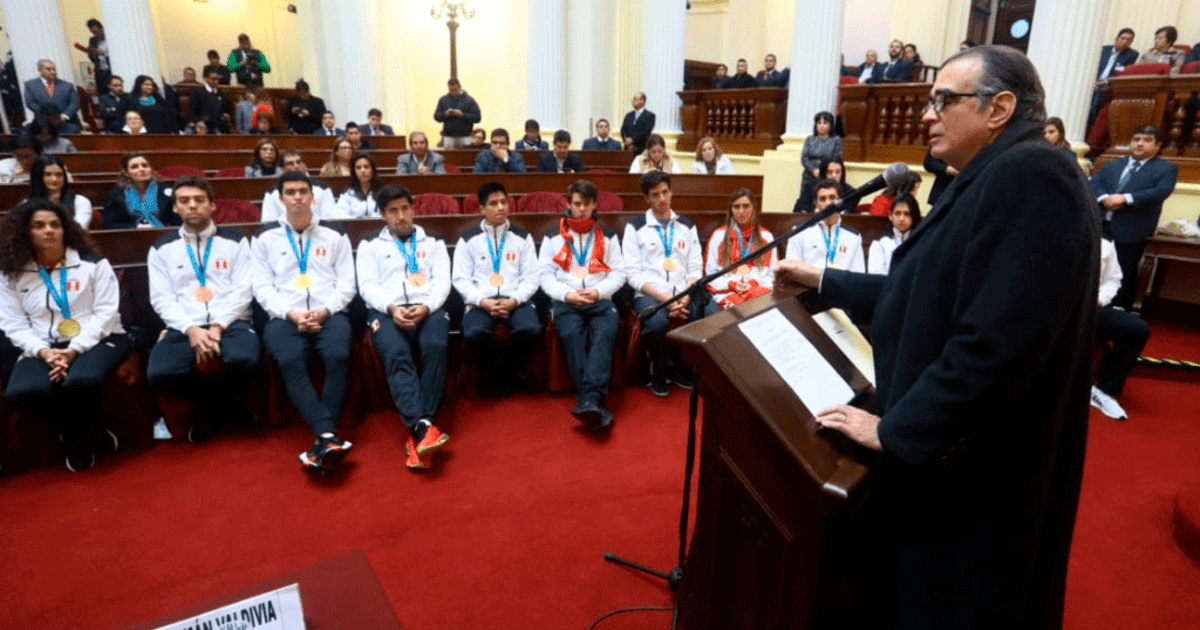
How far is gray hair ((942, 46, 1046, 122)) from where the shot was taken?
3.32 feet

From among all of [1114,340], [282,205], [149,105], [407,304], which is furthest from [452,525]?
[149,105]

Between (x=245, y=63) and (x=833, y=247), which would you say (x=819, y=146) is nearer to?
(x=833, y=247)

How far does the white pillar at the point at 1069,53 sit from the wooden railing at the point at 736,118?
9.65 feet

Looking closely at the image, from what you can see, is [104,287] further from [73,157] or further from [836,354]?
[73,157]

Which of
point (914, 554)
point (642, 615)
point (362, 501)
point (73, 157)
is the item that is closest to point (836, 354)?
point (914, 554)

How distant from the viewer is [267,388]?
3.25 metres

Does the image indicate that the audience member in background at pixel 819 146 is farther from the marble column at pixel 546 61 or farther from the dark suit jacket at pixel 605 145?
the marble column at pixel 546 61

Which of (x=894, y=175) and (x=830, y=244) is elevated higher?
(x=894, y=175)

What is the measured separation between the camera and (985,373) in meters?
0.93

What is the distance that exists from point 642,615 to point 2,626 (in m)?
1.92

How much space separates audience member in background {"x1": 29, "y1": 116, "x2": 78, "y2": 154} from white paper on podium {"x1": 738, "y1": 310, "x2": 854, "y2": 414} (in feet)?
24.4

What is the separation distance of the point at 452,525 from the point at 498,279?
5.31 feet

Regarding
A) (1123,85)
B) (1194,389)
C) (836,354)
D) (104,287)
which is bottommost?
(1194,389)

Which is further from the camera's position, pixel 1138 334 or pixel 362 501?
pixel 1138 334
